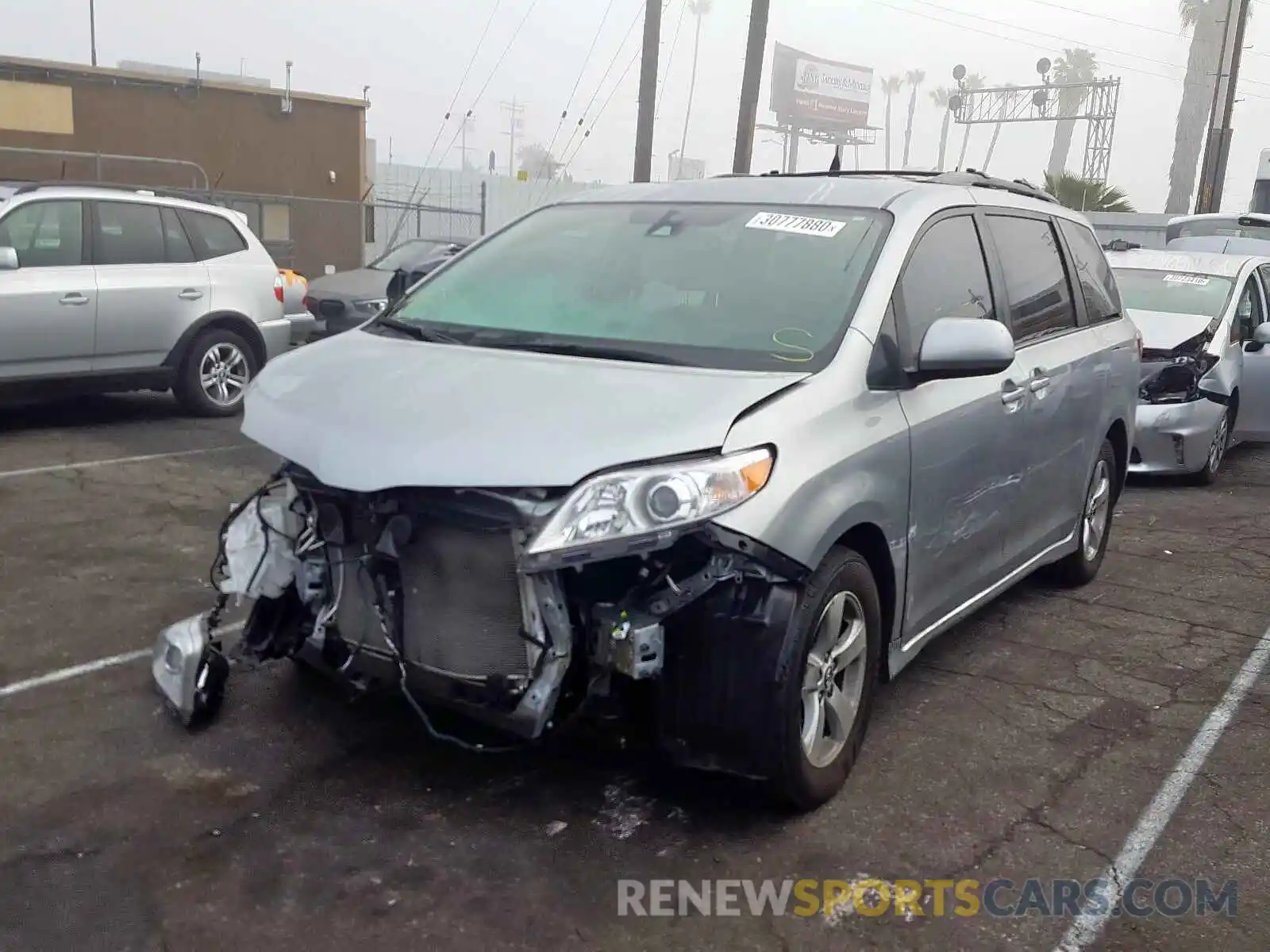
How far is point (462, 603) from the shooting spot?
10.6 feet

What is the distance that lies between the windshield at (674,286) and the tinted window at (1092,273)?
1891 mm

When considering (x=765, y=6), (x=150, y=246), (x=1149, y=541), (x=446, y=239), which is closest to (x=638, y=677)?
(x=1149, y=541)

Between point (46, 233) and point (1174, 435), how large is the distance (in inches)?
315

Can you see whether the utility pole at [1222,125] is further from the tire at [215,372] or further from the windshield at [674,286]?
the windshield at [674,286]

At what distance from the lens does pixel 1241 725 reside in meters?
4.36

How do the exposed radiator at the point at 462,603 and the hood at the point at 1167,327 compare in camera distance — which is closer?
the exposed radiator at the point at 462,603

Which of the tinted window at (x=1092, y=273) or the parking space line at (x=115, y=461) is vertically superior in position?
the tinted window at (x=1092, y=273)

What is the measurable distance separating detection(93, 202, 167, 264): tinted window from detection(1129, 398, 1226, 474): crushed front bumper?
7327 mm

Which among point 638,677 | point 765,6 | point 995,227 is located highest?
point 765,6

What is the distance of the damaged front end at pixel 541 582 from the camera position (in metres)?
3.01

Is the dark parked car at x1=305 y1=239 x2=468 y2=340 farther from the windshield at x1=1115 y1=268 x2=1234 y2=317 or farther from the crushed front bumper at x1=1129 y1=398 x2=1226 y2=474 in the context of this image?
the crushed front bumper at x1=1129 y1=398 x2=1226 y2=474

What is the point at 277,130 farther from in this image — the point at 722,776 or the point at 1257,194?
the point at 722,776

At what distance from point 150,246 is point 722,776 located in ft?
24.0

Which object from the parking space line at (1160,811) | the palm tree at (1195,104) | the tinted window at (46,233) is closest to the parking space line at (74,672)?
the parking space line at (1160,811)
